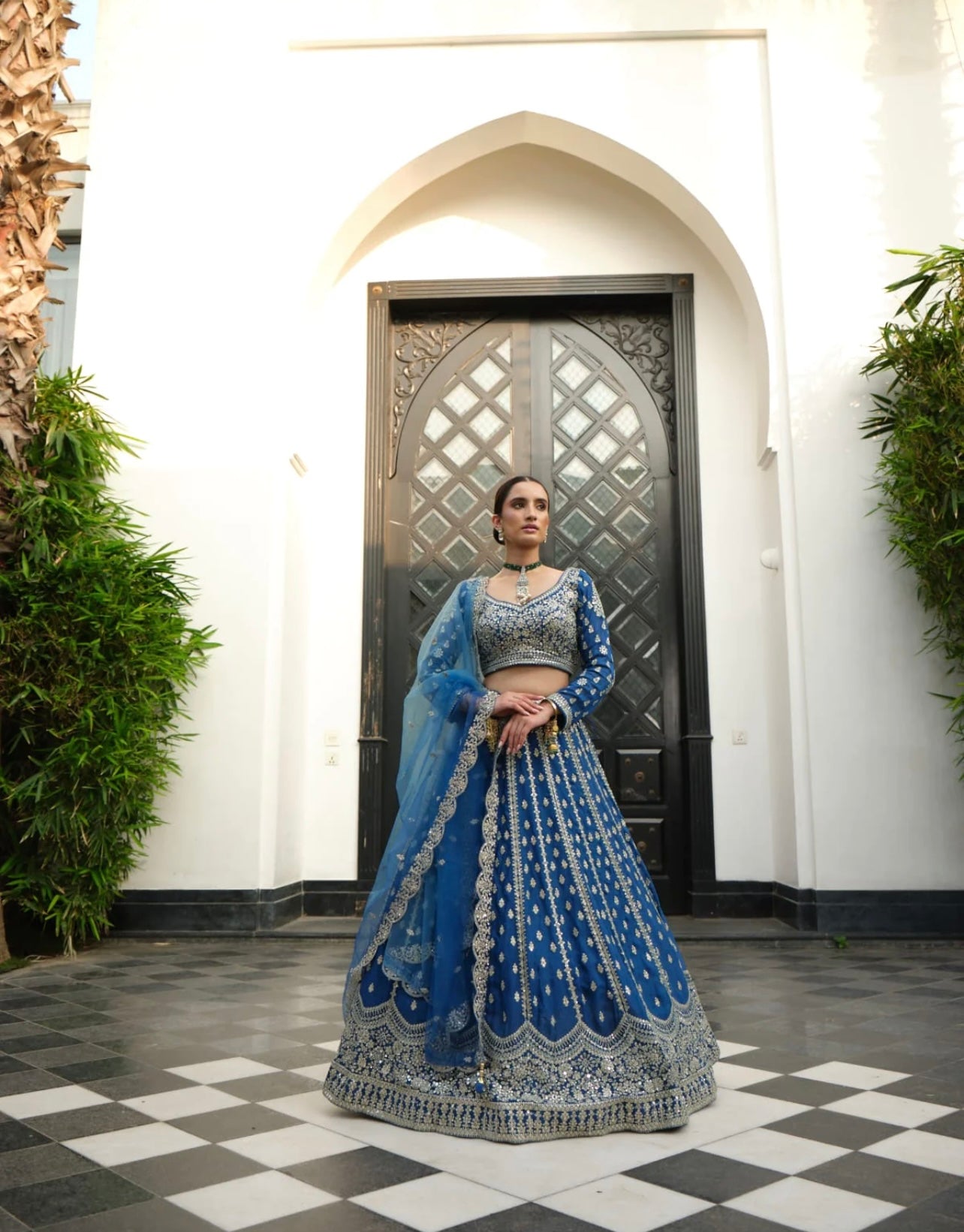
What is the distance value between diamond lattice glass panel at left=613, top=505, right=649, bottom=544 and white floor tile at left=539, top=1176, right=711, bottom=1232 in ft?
13.5

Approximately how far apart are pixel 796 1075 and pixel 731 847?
2747 millimetres

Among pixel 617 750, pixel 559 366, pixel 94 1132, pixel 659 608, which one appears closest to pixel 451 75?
pixel 559 366

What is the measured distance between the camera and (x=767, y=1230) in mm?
1575

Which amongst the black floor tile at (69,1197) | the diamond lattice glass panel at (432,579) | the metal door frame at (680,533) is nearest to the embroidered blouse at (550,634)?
the black floor tile at (69,1197)

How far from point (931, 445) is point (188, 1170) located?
3972 mm

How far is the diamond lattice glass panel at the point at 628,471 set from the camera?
5656 mm

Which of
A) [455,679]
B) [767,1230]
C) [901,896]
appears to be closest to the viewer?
[767,1230]

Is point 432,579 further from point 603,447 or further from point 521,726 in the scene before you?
point 521,726

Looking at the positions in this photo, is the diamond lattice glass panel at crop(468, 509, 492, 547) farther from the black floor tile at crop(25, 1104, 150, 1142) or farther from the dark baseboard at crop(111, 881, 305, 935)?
the black floor tile at crop(25, 1104, 150, 1142)

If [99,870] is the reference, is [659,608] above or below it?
above

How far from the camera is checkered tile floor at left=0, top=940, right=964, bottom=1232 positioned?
1660 millimetres

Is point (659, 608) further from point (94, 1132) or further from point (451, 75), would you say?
point (94, 1132)

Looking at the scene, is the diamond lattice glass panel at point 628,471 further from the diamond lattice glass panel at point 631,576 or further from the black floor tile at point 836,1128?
the black floor tile at point 836,1128

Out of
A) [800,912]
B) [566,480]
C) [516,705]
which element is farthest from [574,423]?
[516,705]
